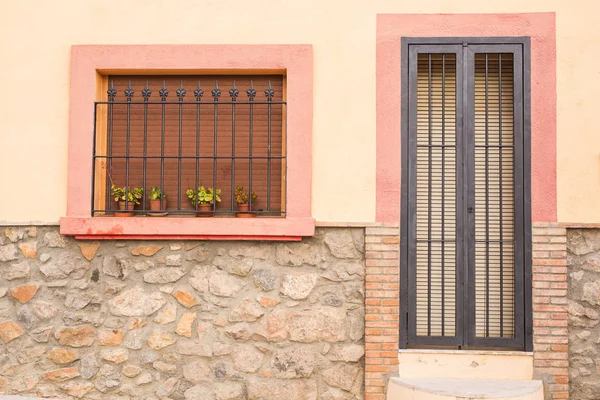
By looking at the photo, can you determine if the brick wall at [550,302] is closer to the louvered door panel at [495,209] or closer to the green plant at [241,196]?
the louvered door panel at [495,209]

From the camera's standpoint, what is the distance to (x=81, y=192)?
491 cm

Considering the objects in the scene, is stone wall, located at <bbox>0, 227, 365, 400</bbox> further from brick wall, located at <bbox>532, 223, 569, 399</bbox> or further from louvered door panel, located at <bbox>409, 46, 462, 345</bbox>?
brick wall, located at <bbox>532, 223, 569, 399</bbox>

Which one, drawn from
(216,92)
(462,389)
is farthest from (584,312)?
(216,92)

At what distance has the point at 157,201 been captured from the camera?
4.99 metres

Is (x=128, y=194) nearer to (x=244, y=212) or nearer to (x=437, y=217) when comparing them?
(x=244, y=212)

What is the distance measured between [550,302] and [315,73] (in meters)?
2.70

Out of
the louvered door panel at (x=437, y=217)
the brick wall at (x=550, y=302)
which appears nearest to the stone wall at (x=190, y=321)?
the louvered door panel at (x=437, y=217)

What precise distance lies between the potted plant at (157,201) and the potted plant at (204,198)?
0.70ft

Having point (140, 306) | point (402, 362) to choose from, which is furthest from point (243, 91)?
point (402, 362)

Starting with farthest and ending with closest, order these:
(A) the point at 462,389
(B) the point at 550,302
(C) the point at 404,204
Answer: (C) the point at 404,204 → (B) the point at 550,302 → (A) the point at 462,389

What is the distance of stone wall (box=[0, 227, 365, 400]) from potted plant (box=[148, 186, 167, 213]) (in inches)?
12.1

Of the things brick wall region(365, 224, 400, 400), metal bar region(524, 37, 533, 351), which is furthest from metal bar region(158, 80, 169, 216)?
metal bar region(524, 37, 533, 351)

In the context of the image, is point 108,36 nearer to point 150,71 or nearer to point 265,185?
point 150,71

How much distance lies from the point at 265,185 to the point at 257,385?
5.50 ft
